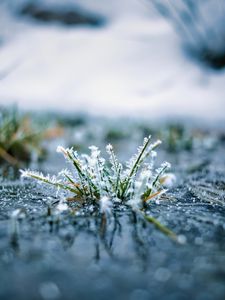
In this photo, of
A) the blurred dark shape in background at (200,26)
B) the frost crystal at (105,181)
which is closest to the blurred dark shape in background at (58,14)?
the blurred dark shape in background at (200,26)

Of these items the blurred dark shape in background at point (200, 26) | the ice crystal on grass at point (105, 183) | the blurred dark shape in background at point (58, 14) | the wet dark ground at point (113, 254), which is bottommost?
the wet dark ground at point (113, 254)

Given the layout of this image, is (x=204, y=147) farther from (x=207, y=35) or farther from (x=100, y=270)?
(x=100, y=270)

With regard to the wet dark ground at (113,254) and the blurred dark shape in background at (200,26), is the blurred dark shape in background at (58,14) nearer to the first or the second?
the blurred dark shape in background at (200,26)

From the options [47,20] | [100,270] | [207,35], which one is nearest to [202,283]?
[100,270]

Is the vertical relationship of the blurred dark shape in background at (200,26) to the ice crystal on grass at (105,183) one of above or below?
above

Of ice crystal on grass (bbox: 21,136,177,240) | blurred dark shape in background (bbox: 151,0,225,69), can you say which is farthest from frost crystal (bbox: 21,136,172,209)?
blurred dark shape in background (bbox: 151,0,225,69)

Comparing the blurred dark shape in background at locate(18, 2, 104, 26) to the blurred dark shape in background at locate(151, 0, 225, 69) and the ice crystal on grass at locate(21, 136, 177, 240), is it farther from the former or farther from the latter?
the ice crystal on grass at locate(21, 136, 177, 240)

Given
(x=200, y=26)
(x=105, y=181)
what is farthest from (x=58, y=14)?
(x=105, y=181)
